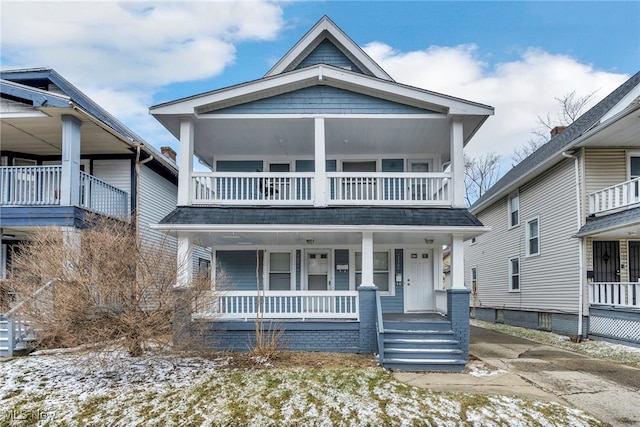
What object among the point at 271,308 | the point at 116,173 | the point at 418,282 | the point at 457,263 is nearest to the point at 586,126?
the point at 457,263

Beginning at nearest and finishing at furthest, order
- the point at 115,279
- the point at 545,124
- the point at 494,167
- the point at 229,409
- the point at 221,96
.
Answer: the point at 229,409 → the point at 115,279 → the point at 221,96 → the point at 545,124 → the point at 494,167

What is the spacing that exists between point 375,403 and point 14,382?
623 cm

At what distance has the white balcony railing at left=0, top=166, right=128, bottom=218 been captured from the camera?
1109 centimetres

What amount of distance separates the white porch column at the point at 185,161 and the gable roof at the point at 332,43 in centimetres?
429

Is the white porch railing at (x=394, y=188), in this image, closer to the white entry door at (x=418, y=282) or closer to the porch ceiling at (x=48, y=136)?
the white entry door at (x=418, y=282)

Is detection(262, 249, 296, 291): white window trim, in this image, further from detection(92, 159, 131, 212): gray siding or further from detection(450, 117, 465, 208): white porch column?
detection(92, 159, 131, 212): gray siding

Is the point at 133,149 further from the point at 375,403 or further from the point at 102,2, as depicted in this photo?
the point at 375,403

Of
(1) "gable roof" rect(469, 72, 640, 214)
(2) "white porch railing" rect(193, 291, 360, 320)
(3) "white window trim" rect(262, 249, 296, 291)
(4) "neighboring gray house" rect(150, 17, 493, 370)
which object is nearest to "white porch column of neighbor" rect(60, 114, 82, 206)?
(4) "neighboring gray house" rect(150, 17, 493, 370)

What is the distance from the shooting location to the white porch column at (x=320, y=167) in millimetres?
10336

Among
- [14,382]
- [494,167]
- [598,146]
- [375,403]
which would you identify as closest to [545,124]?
[494,167]

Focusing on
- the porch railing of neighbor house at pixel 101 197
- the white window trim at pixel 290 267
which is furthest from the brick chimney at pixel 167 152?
the white window trim at pixel 290 267

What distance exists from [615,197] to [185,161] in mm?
11935

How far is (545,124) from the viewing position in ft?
99.6

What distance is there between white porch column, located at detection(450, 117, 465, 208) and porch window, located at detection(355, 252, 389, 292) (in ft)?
9.58
